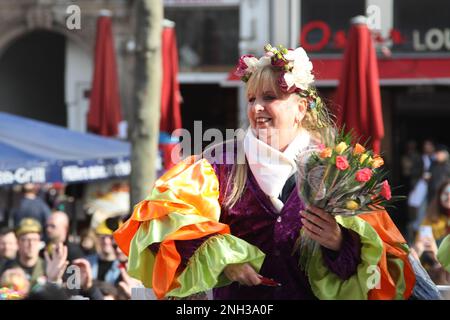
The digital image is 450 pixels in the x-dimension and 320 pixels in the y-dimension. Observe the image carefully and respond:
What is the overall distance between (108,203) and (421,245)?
3.98 metres

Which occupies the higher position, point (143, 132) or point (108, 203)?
point (143, 132)

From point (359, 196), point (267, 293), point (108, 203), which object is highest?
point (359, 196)

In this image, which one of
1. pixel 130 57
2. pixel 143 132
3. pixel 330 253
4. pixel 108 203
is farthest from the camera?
pixel 130 57

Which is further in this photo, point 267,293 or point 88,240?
point 88,240

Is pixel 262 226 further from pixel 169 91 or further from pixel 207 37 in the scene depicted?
pixel 207 37

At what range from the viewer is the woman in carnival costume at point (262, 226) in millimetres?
3268

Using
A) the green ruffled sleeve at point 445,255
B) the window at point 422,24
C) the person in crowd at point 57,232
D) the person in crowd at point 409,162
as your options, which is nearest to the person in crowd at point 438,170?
the person in crowd at point 409,162

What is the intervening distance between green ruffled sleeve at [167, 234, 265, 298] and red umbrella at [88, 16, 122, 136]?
7620 mm

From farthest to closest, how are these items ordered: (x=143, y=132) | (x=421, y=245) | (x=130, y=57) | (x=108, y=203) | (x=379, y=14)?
(x=130, y=57) < (x=379, y=14) < (x=108, y=203) < (x=143, y=132) < (x=421, y=245)

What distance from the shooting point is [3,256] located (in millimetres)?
7121

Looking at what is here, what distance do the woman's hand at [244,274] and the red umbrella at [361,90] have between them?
5665 millimetres

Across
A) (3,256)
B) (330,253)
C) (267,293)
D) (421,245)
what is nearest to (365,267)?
(330,253)

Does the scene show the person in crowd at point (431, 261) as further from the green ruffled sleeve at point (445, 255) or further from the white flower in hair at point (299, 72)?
the white flower in hair at point (299, 72)

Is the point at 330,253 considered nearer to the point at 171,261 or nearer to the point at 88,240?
the point at 171,261
